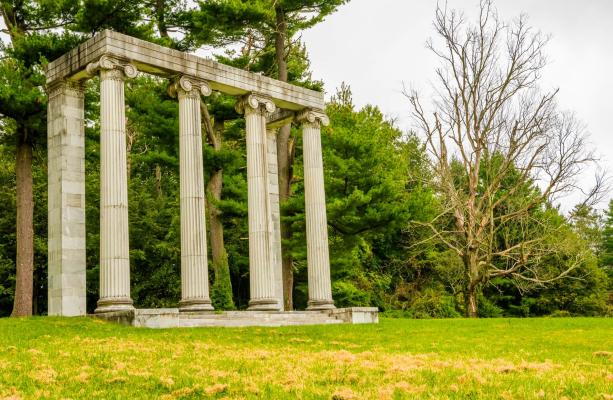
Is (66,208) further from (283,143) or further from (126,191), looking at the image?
(283,143)

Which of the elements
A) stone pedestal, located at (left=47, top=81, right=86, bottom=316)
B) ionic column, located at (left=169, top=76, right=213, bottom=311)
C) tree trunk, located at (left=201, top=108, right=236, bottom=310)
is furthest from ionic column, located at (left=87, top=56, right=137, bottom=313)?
tree trunk, located at (left=201, top=108, right=236, bottom=310)

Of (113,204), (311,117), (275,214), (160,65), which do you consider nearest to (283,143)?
(311,117)

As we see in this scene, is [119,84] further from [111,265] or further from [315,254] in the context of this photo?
[315,254]

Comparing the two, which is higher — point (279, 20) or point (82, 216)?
point (279, 20)

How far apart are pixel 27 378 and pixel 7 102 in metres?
24.0

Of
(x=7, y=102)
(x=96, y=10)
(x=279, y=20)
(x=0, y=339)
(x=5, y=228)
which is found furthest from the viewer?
(x=5, y=228)

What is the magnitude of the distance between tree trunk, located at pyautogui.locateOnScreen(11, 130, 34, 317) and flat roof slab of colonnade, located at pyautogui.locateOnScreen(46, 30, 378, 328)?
5.71 meters

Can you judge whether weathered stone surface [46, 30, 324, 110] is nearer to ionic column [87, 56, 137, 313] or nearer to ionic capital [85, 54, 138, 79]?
ionic capital [85, 54, 138, 79]

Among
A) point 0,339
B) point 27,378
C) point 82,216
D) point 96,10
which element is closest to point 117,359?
point 27,378

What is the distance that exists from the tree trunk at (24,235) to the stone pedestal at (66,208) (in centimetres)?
565

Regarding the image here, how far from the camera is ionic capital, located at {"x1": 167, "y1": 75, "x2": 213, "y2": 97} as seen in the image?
106 feet

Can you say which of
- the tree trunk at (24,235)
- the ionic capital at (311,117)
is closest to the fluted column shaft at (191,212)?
the ionic capital at (311,117)

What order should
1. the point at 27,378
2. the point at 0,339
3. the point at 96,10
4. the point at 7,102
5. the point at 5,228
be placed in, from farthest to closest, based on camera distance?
1. the point at 5,228
2. the point at 96,10
3. the point at 7,102
4. the point at 0,339
5. the point at 27,378

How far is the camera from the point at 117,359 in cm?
1539
